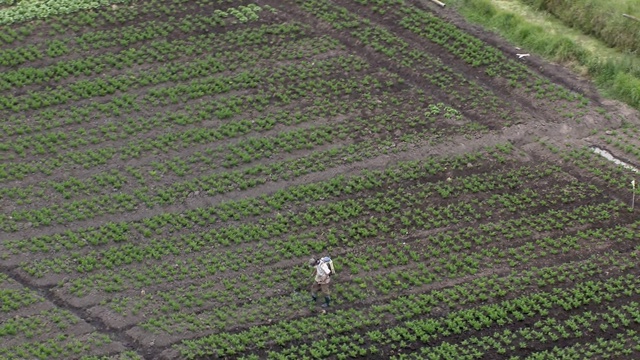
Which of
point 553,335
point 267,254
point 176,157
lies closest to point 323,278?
point 267,254

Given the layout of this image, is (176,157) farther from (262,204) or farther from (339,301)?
(339,301)

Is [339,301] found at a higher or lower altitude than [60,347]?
higher

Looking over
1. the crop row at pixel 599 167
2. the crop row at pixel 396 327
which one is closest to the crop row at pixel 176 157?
the crop row at pixel 599 167

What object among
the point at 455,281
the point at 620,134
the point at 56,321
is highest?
Result: the point at 620,134

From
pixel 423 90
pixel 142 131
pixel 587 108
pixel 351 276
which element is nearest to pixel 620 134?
pixel 587 108

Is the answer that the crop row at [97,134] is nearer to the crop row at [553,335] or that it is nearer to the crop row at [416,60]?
the crop row at [416,60]

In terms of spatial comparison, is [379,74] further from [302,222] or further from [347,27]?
[302,222]
